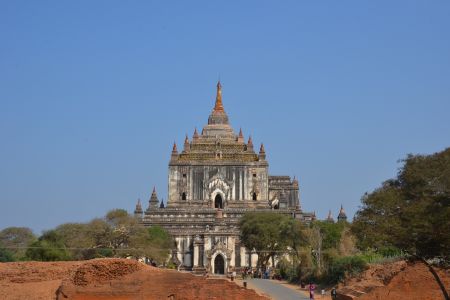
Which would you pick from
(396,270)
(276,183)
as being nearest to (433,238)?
(396,270)

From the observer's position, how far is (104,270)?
101 feet

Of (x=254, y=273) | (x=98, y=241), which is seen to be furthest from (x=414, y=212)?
(x=254, y=273)

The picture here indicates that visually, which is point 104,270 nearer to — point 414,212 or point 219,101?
point 414,212

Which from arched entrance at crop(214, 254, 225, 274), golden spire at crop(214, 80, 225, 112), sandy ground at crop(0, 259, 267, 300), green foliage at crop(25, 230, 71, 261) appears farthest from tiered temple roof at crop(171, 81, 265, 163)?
sandy ground at crop(0, 259, 267, 300)

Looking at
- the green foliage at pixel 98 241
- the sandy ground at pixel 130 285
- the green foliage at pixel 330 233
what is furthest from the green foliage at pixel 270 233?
the sandy ground at pixel 130 285

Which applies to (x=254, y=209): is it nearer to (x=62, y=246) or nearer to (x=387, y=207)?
(x=62, y=246)

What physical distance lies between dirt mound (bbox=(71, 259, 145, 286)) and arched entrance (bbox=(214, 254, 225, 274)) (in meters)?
48.4

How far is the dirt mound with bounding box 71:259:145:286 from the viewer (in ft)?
102

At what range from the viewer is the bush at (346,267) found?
159ft

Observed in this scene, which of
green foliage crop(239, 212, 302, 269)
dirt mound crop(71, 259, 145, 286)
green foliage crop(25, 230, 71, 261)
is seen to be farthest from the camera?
green foliage crop(239, 212, 302, 269)

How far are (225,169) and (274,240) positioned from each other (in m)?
15.1

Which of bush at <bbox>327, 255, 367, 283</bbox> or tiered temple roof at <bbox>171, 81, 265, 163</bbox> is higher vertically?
tiered temple roof at <bbox>171, 81, 265, 163</bbox>

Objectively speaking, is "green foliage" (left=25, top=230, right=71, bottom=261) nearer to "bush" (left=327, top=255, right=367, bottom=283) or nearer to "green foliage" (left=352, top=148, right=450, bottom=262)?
"bush" (left=327, top=255, right=367, bottom=283)

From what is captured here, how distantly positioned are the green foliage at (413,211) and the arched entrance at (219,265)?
41.7 m
